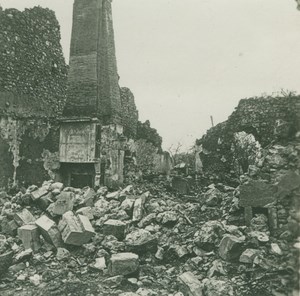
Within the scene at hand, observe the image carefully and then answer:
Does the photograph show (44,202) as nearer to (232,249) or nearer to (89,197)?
(89,197)

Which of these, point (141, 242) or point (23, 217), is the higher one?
point (23, 217)

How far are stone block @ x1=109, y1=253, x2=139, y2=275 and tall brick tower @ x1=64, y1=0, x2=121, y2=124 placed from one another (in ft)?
15.5

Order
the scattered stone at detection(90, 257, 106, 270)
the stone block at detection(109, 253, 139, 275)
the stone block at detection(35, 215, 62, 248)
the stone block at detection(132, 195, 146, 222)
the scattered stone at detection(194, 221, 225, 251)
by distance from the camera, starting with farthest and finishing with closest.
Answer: the stone block at detection(132, 195, 146, 222)
the stone block at detection(35, 215, 62, 248)
the scattered stone at detection(194, 221, 225, 251)
the scattered stone at detection(90, 257, 106, 270)
the stone block at detection(109, 253, 139, 275)

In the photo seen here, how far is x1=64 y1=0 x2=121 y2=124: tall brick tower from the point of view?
935cm

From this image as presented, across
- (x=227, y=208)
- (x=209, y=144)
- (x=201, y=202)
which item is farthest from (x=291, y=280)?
(x=209, y=144)

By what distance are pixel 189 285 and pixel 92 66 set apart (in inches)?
260

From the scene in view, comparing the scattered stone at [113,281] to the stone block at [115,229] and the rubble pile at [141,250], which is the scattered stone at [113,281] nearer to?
the rubble pile at [141,250]

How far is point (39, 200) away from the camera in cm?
751

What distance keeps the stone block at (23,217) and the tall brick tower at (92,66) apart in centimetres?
321

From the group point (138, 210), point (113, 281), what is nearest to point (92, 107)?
point (138, 210)

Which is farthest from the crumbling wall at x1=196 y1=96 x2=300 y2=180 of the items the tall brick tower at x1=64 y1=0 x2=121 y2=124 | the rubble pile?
the rubble pile

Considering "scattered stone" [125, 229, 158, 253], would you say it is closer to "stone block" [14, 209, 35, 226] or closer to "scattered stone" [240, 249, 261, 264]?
"scattered stone" [240, 249, 261, 264]

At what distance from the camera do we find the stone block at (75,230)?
5.85m

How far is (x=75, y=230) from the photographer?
19.3 feet
